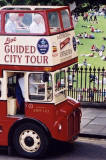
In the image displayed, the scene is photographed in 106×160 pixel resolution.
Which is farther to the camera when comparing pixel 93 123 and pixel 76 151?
pixel 93 123

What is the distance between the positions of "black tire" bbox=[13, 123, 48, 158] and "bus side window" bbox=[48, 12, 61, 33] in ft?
7.81

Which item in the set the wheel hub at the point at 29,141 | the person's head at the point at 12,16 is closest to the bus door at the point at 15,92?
the wheel hub at the point at 29,141

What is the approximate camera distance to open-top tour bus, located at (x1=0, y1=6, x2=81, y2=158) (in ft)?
46.9

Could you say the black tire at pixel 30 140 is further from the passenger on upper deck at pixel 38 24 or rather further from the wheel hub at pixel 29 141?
the passenger on upper deck at pixel 38 24

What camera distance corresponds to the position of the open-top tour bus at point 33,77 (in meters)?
14.3

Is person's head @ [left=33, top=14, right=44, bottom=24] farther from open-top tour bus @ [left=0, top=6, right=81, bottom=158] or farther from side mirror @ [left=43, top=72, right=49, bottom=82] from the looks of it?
side mirror @ [left=43, top=72, right=49, bottom=82]

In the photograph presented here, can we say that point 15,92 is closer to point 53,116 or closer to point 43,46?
point 53,116

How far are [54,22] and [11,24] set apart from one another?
1.05 metres

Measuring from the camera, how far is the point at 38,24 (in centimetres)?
1414

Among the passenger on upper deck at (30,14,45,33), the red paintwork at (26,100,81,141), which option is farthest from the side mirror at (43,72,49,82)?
the passenger on upper deck at (30,14,45,33)

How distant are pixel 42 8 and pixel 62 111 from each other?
2.66 metres

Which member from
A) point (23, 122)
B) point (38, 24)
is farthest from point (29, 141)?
point (38, 24)

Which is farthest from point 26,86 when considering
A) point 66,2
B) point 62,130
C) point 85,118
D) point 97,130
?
point 66,2

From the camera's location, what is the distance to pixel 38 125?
47.8 feet
